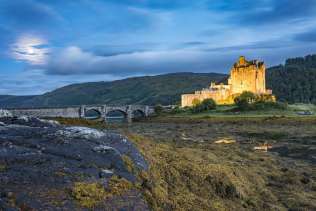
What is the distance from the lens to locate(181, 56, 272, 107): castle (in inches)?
4596

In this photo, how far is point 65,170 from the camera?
8070mm

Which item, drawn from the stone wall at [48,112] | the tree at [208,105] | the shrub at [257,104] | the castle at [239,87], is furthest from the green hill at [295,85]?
the stone wall at [48,112]

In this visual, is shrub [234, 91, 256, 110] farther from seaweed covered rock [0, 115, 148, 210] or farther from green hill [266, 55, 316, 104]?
seaweed covered rock [0, 115, 148, 210]

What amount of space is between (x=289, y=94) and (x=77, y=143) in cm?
14374

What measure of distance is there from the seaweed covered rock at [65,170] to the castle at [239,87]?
106 meters

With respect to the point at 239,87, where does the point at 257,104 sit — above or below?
below

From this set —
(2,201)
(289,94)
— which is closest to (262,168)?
(2,201)

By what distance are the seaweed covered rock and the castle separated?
106025mm

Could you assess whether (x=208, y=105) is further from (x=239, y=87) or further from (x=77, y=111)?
(x=77, y=111)

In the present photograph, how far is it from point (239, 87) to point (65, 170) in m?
116

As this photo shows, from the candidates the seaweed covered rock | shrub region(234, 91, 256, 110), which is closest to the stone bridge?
shrub region(234, 91, 256, 110)

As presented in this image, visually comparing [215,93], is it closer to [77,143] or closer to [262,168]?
[262,168]

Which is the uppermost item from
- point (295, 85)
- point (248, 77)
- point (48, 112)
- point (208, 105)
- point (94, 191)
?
point (248, 77)

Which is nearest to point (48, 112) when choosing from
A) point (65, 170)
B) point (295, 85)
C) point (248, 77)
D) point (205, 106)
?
point (205, 106)
